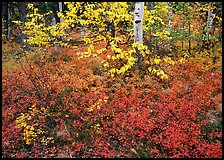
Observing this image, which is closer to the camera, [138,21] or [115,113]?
[115,113]

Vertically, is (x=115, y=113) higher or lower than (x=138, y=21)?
lower

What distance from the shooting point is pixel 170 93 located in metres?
9.11

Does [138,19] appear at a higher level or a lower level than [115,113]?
higher

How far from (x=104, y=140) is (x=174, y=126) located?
7.86ft

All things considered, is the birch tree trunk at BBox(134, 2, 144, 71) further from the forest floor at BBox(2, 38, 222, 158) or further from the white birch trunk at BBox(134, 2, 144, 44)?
the forest floor at BBox(2, 38, 222, 158)

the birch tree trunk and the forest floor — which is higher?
the birch tree trunk

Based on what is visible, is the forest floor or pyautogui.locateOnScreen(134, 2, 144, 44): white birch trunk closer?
the forest floor

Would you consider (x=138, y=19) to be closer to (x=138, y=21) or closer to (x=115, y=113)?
(x=138, y=21)

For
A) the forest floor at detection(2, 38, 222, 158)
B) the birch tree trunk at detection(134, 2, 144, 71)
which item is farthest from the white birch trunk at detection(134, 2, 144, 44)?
the forest floor at detection(2, 38, 222, 158)

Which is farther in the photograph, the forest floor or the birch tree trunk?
the birch tree trunk

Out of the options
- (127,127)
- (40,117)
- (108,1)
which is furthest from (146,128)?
(108,1)

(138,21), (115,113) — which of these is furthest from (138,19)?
(115,113)

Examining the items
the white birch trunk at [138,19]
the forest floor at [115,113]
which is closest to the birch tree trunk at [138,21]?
the white birch trunk at [138,19]

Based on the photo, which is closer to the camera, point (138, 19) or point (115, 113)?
point (115, 113)
